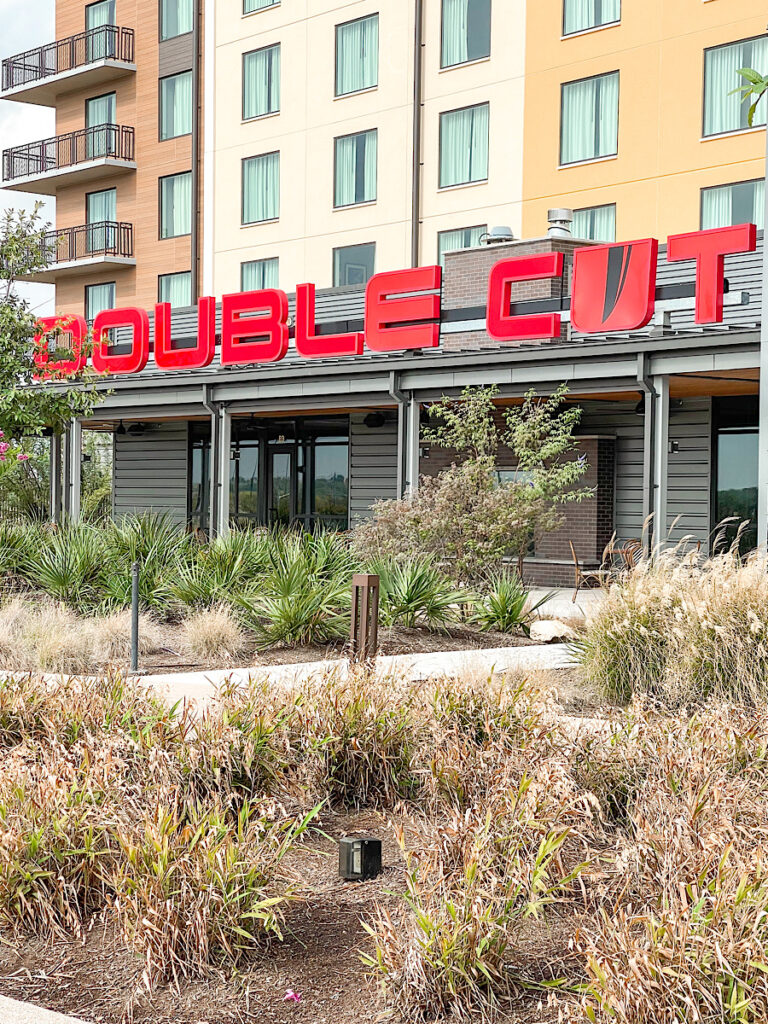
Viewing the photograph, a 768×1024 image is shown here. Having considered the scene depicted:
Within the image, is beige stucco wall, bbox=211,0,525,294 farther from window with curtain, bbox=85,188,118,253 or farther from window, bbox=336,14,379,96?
window with curtain, bbox=85,188,118,253

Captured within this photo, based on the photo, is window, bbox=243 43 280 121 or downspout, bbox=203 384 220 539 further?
window, bbox=243 43 280 121

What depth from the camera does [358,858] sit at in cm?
534

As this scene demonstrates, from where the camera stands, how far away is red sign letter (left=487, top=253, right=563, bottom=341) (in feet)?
64.5

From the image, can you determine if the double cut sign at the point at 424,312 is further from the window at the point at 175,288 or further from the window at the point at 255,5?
the window at the point at 255,5

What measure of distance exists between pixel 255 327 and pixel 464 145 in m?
Result: 7.36

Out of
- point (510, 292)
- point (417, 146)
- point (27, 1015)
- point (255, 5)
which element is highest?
point (255, 5)

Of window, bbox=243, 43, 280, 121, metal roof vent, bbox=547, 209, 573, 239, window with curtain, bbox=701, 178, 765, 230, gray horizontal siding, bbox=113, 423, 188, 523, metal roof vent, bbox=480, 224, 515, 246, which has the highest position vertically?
window, bbox=243, 43, 280, 121

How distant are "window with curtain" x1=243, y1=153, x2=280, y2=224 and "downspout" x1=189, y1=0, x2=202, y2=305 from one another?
2.09 meters

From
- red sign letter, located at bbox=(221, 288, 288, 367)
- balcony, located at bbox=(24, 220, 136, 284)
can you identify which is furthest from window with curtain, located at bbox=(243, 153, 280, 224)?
red sign letter, located at bbox=(221, 288, 288, 367)

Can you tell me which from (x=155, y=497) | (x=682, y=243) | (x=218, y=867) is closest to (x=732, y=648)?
(x=218, y=867)

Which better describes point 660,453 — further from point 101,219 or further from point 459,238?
point 101,219

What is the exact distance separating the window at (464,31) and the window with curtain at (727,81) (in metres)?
5.79

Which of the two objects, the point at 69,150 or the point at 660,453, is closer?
the point at 660,453

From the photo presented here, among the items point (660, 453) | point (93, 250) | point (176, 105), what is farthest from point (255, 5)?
point (660, 453)
